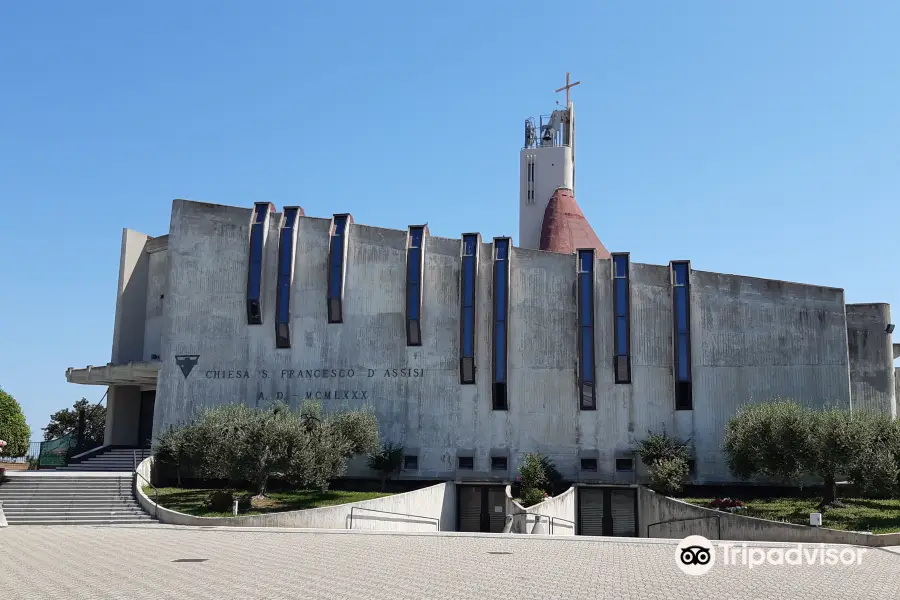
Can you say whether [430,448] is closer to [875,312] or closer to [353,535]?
[353,535]

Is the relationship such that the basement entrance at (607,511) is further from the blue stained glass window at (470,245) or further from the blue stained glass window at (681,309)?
the blue stained glass window at (470,245)

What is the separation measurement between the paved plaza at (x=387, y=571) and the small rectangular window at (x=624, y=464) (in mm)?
14222

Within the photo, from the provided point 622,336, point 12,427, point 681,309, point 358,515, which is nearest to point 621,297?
point 622,336

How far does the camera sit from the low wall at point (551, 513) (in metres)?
30.2

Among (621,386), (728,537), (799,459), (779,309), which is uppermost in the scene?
(779,309)

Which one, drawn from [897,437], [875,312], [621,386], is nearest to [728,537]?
[897,437]

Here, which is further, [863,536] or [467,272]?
[467,272]

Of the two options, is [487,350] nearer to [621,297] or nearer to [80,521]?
[621,297]

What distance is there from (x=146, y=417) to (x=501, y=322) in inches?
855

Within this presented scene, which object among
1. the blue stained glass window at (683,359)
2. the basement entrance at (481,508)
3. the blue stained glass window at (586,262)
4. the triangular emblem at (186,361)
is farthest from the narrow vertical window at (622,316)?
the triangular emblem at (186,361)

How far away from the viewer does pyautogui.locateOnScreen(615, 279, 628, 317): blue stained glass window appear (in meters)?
39.5

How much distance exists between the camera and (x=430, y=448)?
3966 cm

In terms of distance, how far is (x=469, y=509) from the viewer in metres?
39.0

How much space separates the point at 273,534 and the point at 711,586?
46.5 feet
